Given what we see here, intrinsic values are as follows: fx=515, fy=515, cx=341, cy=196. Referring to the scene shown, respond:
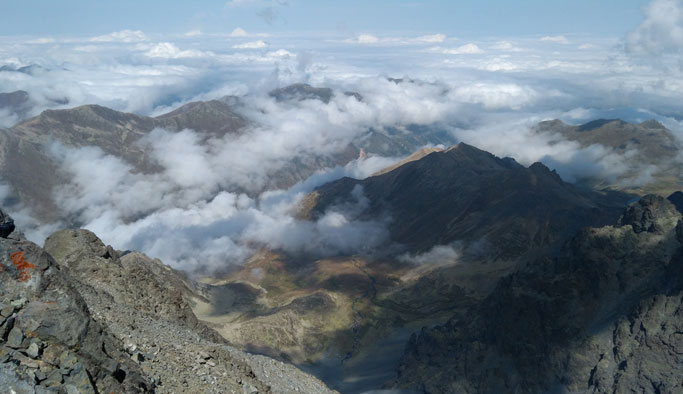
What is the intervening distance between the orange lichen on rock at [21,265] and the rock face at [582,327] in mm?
113903

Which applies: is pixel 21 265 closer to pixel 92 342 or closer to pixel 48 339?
pixel 48 339

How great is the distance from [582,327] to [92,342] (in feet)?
410

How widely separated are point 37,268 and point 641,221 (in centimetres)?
15447

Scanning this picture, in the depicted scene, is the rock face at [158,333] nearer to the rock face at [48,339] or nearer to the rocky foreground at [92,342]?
the rocky foreground at [92,342]

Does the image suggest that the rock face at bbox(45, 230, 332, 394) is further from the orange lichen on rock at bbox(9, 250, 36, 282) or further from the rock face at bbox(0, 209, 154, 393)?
the orange lichen on rock at bbox(9, 250, 36, 282)

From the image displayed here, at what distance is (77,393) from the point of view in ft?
59.4

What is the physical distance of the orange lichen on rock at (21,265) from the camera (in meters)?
22.8

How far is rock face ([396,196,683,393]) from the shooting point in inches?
4382

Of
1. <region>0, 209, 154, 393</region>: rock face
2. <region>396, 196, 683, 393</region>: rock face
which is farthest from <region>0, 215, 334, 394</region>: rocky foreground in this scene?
<region>396, 196, 683, 393</region>: rock face

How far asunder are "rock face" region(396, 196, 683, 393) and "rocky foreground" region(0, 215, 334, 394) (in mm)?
90246

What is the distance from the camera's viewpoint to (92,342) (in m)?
23.0

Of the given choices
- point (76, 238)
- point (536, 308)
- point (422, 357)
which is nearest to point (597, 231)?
point (536, 308)

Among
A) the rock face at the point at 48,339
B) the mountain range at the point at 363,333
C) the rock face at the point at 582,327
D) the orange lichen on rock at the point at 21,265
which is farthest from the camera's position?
the rock face at the point at 582,327

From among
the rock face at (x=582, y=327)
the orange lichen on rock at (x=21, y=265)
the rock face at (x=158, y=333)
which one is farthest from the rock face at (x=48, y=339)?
the rock face at (x=582, y=327)
